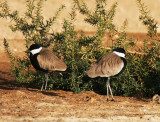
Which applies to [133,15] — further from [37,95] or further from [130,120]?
[130,120]

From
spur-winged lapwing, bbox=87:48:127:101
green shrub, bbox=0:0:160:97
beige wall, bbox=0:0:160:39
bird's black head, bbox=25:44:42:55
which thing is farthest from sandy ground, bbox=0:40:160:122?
beige wall, bbox=0:0:160:39

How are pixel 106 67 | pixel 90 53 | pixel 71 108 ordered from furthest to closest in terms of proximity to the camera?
pixel 90 53
pixel 106 67
pixel 71 108

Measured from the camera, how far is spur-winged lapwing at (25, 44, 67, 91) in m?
8.04

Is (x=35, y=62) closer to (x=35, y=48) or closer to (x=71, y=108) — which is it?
(x=35, y=48)

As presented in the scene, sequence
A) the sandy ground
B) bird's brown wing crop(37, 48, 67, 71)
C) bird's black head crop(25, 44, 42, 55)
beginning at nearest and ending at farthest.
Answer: the sandy ground → bird's brown wing crop(37, 48, 67, 71) → bird's black head crop(25, 44, 42, 55)

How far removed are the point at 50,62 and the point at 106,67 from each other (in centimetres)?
117

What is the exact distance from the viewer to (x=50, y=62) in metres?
8.05

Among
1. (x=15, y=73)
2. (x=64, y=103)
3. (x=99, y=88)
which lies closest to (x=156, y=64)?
(x=99, y=88)

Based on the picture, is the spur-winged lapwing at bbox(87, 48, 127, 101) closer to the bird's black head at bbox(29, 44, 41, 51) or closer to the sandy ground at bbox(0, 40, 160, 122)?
the sandy ground at bbox(0, 40, 160, 122)

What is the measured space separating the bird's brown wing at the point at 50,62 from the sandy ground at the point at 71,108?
1.79 feet

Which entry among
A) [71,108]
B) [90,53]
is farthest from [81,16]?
[71,108]

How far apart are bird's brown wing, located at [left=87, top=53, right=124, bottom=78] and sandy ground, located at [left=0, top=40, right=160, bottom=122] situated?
1.64 ft

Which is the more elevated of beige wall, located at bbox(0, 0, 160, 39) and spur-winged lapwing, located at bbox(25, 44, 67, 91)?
beige wall, located at bbox(0, 0, 160, 39)

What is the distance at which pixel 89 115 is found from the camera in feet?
19.4
